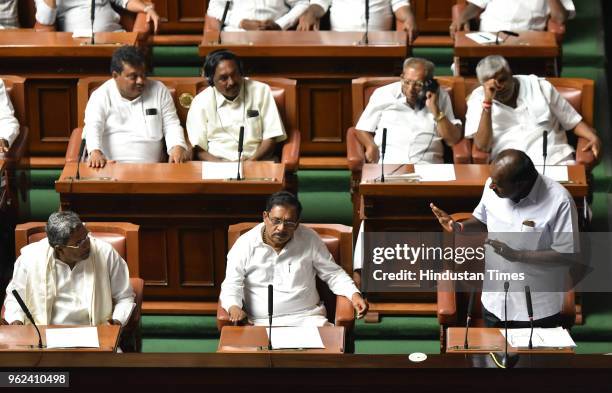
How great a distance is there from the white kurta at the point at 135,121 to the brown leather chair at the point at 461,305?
1.55m

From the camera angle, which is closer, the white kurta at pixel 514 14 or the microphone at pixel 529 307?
the microphone at pixel 529 307

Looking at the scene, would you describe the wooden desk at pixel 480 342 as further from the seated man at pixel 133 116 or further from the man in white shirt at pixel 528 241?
the seated man at pixel 133 116

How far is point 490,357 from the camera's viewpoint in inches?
168

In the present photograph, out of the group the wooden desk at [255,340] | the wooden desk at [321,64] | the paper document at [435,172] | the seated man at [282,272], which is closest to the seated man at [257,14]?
the wooden desk at [321,64]

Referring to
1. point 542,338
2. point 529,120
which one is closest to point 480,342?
point 542,338

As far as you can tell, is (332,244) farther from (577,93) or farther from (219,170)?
(577,93)

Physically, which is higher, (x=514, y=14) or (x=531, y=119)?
(x=514, y=14)

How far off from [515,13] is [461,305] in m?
2.21

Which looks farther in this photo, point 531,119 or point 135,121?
point 135,121

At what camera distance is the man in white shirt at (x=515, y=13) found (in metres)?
7.14

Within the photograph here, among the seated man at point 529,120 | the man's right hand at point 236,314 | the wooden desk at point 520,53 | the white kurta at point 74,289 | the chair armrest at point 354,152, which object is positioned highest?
the wooden desk at point 520,53

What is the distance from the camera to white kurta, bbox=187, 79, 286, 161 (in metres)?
6.39

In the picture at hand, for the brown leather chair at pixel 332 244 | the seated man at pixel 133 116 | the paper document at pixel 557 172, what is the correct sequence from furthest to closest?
the seated man at pixel 133 116, the paper document at pixel 557 172, the brown leather chair at pixel 332 244

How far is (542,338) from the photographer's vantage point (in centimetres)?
491
